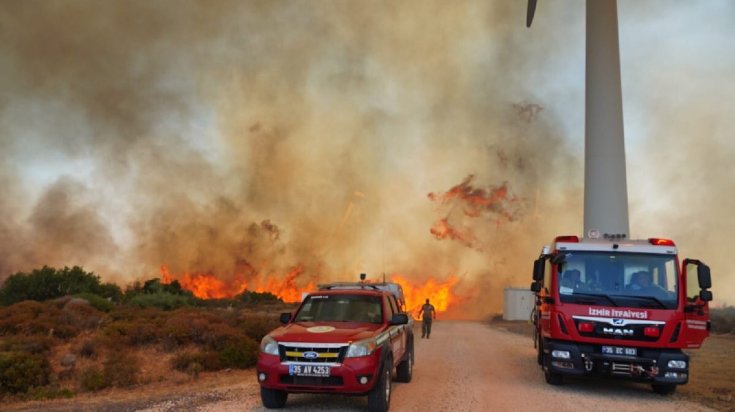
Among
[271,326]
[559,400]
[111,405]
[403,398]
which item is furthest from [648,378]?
[271,326]

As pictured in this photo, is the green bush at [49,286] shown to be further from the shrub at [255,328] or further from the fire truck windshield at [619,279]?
the fire truck windshield at [619,279]

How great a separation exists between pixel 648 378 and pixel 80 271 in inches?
2015

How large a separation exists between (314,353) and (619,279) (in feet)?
23.0

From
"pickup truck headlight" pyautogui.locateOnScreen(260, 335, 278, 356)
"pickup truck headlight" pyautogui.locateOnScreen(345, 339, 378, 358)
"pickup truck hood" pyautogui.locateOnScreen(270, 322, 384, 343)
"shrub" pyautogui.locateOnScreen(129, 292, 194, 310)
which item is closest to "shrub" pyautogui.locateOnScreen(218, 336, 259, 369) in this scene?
"pickup truck hood" pyautogui.locateOnScreen(270, 322, 384, 343)

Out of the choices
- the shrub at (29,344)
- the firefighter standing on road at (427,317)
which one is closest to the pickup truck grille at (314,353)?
the shrub at (29,344)

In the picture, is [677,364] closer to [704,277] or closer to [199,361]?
[704,277]

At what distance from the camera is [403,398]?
11.0 metres

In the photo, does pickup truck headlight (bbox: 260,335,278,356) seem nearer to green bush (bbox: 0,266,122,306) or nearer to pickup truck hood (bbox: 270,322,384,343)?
pickup truck hood (bbox: 270,322,384,343)

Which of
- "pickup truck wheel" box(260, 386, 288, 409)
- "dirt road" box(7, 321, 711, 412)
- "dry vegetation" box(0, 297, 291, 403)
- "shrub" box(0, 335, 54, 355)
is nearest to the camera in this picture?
"pickup truck wheel" box(260, 386, 288, 409)

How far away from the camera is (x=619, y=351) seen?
12.0 metres

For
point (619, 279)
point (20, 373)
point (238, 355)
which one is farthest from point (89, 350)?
point (619, 279)

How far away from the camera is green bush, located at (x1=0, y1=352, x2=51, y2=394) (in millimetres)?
13805

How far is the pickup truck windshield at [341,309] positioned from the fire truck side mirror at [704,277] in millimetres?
6363

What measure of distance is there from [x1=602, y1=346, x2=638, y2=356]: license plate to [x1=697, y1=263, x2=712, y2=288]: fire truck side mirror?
6.06 ft
